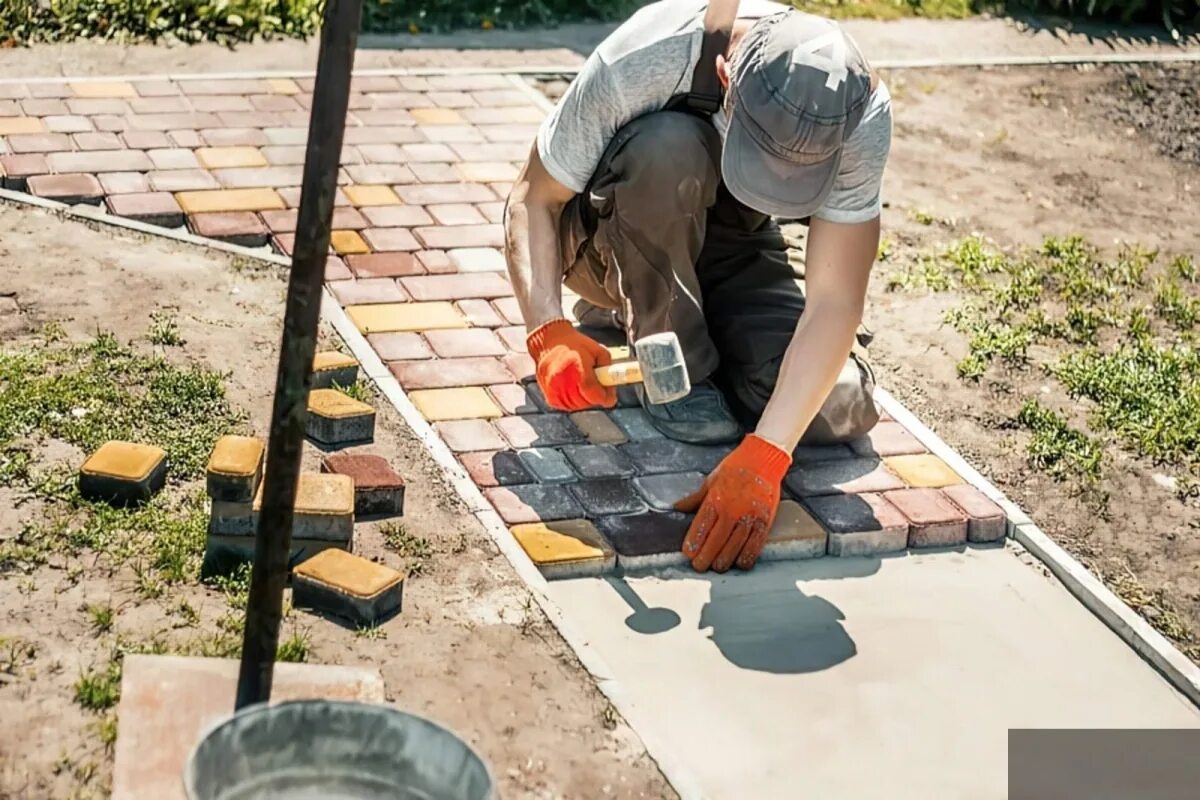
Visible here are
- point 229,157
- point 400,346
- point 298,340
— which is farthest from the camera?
point 229,157

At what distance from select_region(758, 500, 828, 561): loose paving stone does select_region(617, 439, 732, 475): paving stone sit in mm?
322

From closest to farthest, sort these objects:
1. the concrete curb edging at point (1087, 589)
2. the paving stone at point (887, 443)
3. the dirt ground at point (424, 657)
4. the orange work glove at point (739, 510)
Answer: the dirt ground at point (424, 657), the concrete curb edging at point (1087, 589), the orange work glove at point (739, 510), the paving stone at point (887, 443)

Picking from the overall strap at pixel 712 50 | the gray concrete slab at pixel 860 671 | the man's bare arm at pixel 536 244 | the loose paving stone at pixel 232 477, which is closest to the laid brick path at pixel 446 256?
the gray concrete slab at pixel 860 671

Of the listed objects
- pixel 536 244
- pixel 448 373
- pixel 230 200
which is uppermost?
pixel 536 244

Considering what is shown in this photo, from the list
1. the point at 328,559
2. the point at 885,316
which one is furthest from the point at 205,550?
the point at 885,316

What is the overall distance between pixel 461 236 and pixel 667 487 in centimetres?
183

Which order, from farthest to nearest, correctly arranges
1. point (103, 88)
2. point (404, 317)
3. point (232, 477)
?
point (103, 88)
point (404, 317)
point (232, 477)

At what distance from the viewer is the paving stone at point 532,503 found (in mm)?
4448

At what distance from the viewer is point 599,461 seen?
4.76m

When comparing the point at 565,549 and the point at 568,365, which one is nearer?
the point at 565,549

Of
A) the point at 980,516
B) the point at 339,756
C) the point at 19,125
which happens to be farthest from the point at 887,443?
the point at 19,125

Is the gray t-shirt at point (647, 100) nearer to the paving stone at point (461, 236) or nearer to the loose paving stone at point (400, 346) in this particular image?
the loose paving stone at point (400, 346)

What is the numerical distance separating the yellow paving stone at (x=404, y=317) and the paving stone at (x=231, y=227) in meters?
0.62

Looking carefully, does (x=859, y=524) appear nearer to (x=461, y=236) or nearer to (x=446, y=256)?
(x=446, y=256)
